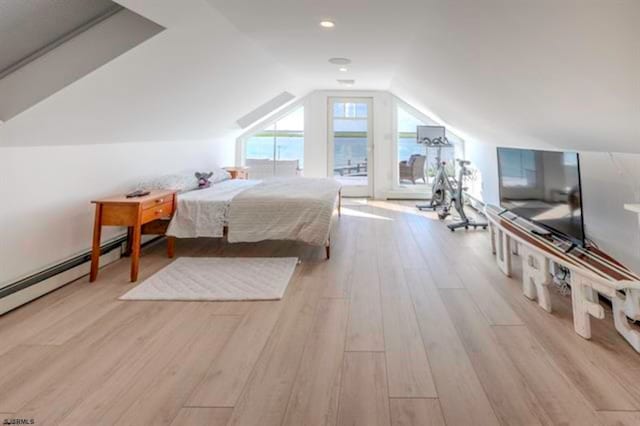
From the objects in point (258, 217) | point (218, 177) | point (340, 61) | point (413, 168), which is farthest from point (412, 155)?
point (258, 217)

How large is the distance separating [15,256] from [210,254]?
1527mm

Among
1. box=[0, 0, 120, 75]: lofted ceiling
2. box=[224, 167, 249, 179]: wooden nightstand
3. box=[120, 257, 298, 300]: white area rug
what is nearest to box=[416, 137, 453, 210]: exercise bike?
box=[120, 257, 298, 300]: white area rug

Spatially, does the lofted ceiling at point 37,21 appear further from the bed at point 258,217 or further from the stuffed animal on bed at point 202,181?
the stuffed animal on bed at point 202,181

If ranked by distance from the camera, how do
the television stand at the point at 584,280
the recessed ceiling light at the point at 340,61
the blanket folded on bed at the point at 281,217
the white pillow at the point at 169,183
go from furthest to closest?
the recessed ceiling light at the point at 340,61
the white pillow at the point at 169,183
the blanket folded on bed at the point at 281,217
the television stand at the point at 584,280

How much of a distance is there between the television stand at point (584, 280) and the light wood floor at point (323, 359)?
9 centimetres

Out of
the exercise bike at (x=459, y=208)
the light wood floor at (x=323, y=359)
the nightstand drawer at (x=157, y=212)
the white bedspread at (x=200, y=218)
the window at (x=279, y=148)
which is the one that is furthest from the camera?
the window at (x=279, y=148)

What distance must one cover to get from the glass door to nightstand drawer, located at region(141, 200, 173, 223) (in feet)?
13.5

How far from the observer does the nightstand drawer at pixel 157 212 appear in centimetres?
280

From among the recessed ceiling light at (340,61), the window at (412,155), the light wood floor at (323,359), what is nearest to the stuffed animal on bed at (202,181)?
the light wood floor at (323,359)

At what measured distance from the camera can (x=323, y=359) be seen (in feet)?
5.64

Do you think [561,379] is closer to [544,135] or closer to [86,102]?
[544,135]

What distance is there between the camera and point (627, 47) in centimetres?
127

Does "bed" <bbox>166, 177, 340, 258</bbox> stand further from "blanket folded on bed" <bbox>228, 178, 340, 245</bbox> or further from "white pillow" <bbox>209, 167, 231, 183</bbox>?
"white pillow" <bbox>209, 167, 231, 183</bbox>

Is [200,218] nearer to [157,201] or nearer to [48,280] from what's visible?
[157,201]
